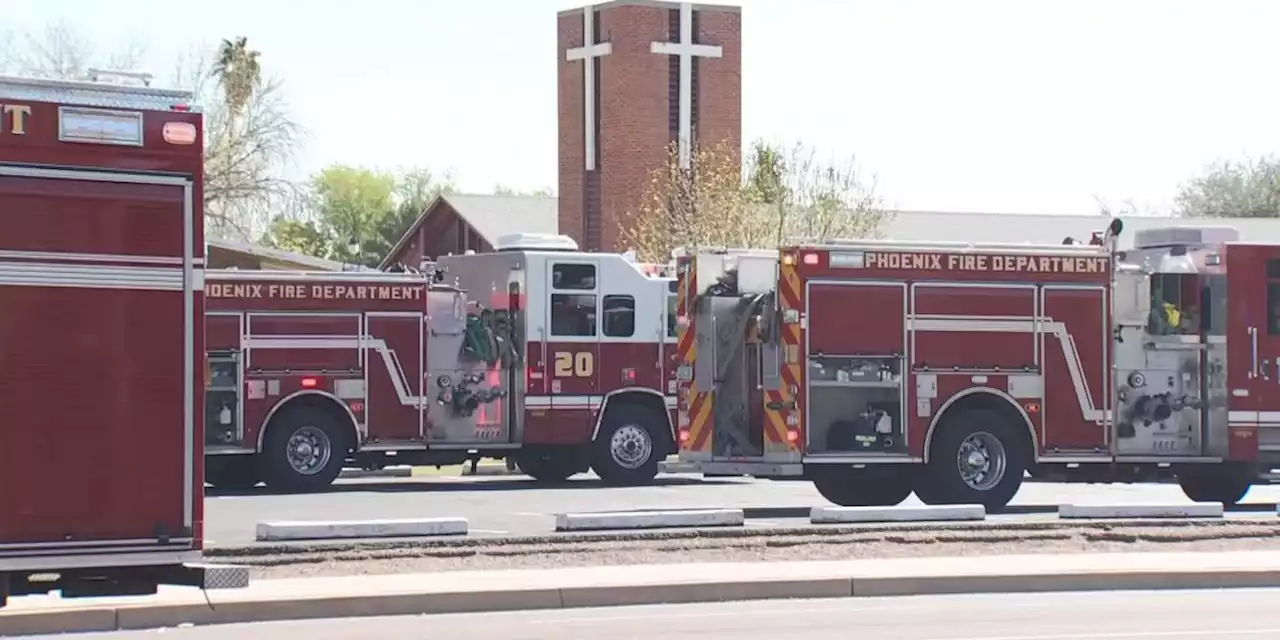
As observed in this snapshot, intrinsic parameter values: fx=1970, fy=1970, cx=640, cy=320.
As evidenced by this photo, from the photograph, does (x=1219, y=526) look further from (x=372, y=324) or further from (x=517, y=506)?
(x=372, y=324)

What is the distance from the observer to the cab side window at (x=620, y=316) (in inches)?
1016

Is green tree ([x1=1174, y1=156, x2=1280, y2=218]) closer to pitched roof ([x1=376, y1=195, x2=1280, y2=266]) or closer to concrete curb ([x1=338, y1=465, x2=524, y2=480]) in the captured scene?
pitched roof ([x1=376, y1=195, x2=1280, y2=266])

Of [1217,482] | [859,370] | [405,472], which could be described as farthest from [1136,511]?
[405,472]

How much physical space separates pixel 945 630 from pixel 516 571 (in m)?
3.90

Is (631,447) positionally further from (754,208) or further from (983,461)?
(754,208)

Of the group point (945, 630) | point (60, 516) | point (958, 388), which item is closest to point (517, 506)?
point (958, 388)

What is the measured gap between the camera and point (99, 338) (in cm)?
1035

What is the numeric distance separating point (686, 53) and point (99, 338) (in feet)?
181

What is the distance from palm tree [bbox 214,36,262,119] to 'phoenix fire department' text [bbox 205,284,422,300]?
35.6m

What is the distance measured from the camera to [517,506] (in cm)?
2283

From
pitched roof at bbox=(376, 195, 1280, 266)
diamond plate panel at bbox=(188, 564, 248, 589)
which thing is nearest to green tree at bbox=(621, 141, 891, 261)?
pitched roof at bbox=(376, 195, 1280, 266)

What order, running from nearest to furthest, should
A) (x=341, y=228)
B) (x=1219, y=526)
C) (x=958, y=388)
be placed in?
(x=1219, y=526) < (x=958, y=388) < (x=341, y=228)

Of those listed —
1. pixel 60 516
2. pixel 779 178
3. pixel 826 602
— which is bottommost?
pixel 826 602

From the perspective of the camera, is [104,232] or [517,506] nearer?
[104,232]
